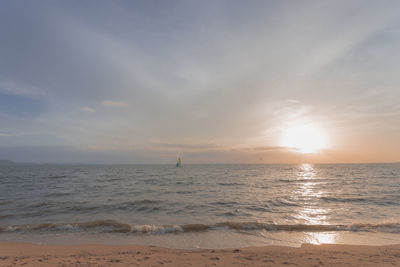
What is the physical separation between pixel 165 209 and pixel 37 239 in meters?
7.31

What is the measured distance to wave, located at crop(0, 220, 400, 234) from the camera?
→ 984 cm

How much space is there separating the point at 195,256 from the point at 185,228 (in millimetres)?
3802

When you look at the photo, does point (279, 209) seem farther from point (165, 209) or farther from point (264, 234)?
point (165, 209)

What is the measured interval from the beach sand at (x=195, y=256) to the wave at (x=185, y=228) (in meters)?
2.18

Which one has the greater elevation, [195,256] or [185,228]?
[195,256]

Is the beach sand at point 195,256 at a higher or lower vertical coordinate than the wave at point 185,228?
higher

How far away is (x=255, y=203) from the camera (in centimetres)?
1612

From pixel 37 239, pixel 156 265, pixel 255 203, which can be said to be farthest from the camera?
pixel 255 203

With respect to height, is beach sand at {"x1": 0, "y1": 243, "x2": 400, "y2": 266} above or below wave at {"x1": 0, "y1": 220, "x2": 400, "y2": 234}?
above

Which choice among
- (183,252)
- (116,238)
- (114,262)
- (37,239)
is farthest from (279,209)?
(37,239)

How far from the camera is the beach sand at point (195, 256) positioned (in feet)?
19.2

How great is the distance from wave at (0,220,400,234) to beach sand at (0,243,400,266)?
7.14 feet

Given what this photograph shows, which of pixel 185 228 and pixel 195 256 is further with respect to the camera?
pixel 185 228

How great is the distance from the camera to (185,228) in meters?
10.1
